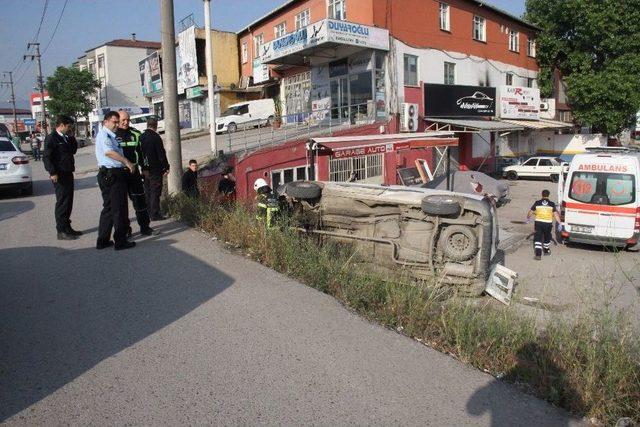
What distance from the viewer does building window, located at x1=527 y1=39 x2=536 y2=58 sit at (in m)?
35.9

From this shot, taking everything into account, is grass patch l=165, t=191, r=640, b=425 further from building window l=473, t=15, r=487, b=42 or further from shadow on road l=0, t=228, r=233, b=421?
building window l=473, t=15, r=487, b=42

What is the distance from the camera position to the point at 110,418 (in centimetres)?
306

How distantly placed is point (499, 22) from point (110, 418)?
34.6 meters

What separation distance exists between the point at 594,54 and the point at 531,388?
37099 mm

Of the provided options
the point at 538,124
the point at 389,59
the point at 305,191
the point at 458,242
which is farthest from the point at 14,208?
the point at 538,124

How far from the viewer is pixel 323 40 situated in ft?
69.1

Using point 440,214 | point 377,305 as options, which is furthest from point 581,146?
point 377,305

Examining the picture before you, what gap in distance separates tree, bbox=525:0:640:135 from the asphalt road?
34.3 metres

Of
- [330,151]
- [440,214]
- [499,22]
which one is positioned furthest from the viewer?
[499,22]

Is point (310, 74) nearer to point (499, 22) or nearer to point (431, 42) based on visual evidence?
point (431, 42)

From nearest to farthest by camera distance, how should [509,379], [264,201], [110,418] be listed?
1. [110,418]
2. [509,379]
3. [264,201]

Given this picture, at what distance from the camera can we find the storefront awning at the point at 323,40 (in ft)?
69.0

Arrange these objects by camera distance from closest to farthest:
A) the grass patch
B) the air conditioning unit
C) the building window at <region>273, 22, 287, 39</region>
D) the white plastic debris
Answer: the grass patch < the white plastic debris < the air conditioning unit < the building window at <region>273, 22, 287, 39</region>

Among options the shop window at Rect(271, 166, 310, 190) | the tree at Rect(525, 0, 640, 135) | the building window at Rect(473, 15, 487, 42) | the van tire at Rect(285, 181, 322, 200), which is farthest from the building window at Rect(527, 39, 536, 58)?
the van tire at Rect(285, 181, 322, 200)
